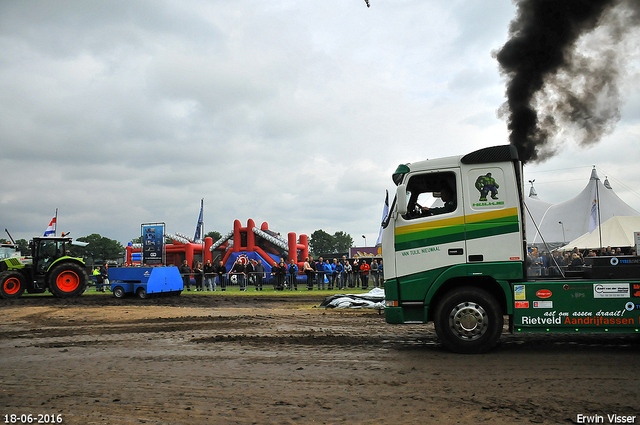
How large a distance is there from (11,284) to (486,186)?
2107 cm

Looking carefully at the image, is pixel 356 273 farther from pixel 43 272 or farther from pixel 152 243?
pixel 43 272

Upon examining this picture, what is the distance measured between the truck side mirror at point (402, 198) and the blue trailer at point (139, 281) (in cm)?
1586

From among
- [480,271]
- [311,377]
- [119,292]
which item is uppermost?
[480,271]

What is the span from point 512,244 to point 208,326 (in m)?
7.34

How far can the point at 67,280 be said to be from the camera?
2092 centimetres

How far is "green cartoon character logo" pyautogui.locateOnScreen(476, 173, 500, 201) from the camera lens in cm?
743

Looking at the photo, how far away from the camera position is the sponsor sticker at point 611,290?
7008 millimetres

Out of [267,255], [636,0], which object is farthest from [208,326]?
[267,255]

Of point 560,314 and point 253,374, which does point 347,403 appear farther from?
point 560,314

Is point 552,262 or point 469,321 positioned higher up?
point 552,262

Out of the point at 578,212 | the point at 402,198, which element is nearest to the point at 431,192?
the point at 402,198

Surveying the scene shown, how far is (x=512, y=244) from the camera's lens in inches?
287

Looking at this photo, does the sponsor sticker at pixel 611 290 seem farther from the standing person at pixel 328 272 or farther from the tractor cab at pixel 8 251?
the tractor cab at pixel 8 251

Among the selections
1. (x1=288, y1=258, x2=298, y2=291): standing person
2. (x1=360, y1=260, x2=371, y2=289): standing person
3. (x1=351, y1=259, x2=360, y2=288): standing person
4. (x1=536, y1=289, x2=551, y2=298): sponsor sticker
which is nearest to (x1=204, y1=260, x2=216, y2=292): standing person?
(x1=288, y1=258, x2=298, y2=291): standing person
